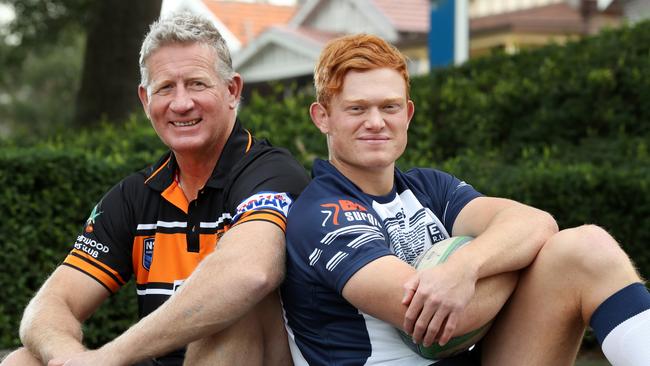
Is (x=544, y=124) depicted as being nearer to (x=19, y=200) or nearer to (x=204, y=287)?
(x=19, y=200)

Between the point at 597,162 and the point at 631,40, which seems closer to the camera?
the point at 597,162

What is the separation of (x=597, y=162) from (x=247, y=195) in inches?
166

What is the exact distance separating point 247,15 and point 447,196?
28.5 meters

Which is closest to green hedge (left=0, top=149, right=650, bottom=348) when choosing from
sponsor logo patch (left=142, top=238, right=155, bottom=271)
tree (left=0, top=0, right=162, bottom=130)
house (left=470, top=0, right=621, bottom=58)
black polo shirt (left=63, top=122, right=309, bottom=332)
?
black polo shirt (left=63, top=122, right=309, bottom=332)

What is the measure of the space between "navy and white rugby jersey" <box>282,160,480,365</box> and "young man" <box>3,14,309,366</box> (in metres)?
0.13

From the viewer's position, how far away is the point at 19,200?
18.6 ft

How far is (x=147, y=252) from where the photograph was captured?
3.73 meters

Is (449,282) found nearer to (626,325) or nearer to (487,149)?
(626,325)

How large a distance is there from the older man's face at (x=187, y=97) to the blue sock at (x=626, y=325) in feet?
5.29

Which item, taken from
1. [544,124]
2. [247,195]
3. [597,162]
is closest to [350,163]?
[247,195]

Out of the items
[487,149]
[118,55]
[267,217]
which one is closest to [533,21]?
[118,55]

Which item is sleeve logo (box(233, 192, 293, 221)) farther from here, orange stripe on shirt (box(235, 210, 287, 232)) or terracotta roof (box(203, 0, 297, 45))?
terracotta roof (box(203, 0, 297, 45))

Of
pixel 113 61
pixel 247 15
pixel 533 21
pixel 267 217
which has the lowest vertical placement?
pixel 267 217

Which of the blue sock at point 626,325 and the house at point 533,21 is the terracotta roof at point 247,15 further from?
the blue sock at point 626,325
